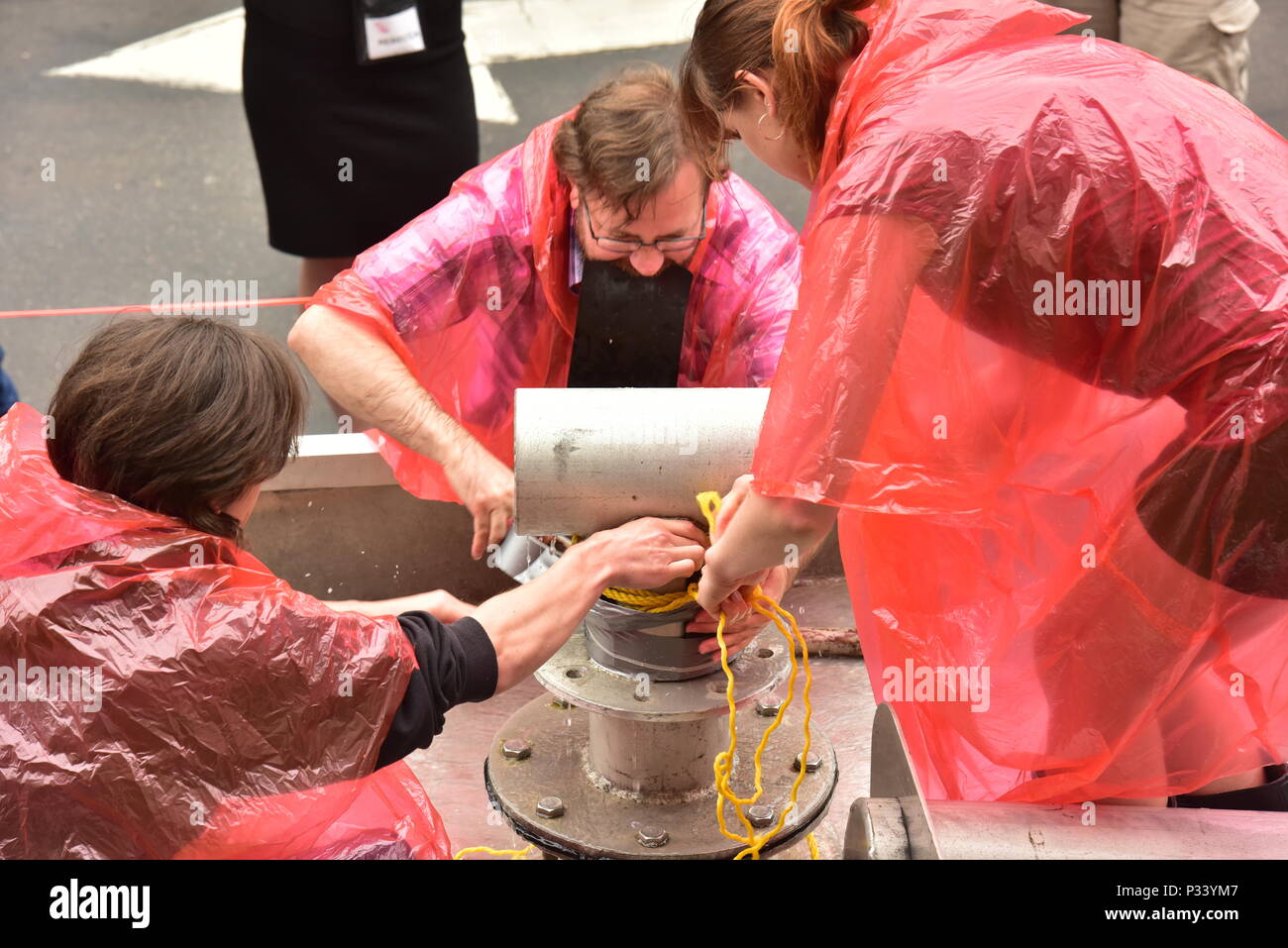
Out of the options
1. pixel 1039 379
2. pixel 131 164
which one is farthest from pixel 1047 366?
pixel 131 164

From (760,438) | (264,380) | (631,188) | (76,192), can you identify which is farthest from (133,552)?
(76,192)

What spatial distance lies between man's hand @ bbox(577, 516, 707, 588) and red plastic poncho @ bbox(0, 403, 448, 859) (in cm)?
34

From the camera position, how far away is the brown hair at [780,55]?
1.66 metres

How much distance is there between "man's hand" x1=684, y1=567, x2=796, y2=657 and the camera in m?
1.93

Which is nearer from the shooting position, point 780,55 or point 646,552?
point 780,55

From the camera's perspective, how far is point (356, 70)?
10.2ft

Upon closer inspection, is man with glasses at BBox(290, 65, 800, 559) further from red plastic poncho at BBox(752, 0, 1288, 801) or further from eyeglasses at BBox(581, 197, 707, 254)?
red plastic poncho at BBox(752, 0, 1288, 801)

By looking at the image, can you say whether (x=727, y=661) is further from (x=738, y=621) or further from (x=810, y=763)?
(x=810, y=763)

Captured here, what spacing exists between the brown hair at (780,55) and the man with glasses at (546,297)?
1.50 ft

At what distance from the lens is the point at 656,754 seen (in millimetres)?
2139

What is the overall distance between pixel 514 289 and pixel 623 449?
804 millimetres

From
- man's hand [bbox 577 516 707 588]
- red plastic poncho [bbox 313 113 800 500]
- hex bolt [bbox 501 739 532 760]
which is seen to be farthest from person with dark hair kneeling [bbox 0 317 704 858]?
red plastic poncho [bbox 313 113 800 500]

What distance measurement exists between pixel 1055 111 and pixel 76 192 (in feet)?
16.6

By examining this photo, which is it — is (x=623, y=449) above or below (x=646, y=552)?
above
